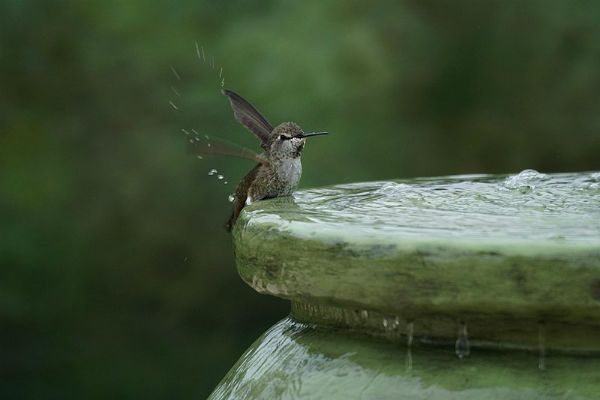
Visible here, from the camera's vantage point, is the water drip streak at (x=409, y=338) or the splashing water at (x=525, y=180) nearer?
the water drip streak at (x=409, y=338)

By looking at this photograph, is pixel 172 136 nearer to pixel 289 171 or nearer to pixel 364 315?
pixel 289 171

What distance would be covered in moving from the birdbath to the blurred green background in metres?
4.14

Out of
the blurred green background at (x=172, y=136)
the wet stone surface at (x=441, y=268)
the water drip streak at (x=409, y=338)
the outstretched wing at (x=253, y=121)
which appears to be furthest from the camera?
the blurred green background at (x=172, y=136)

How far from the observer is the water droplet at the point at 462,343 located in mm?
1415

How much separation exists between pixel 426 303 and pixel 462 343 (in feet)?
0.27

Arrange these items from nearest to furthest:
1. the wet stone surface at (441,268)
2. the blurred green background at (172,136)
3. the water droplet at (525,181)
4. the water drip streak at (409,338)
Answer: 1. the wet stone surface at (441,268)
2. the water drip streak at (409,338)
3. the water droplet at (525,181)
4. the blurred green background at (172,136)

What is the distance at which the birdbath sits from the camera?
4.39ft

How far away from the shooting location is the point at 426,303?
4.51ft

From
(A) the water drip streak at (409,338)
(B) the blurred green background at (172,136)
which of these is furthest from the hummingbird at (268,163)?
(B) the blurred green background at (172,136)

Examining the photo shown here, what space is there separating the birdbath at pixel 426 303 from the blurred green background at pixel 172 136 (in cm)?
414

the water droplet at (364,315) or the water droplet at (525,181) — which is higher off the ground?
the water droplet at (525,181)

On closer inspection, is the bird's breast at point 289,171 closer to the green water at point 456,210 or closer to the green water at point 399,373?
the green water at point 456,210

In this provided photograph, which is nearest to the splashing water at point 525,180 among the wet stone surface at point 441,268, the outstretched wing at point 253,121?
the wet stone surface at point 441,268

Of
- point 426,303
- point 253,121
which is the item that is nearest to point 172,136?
point 253,121
